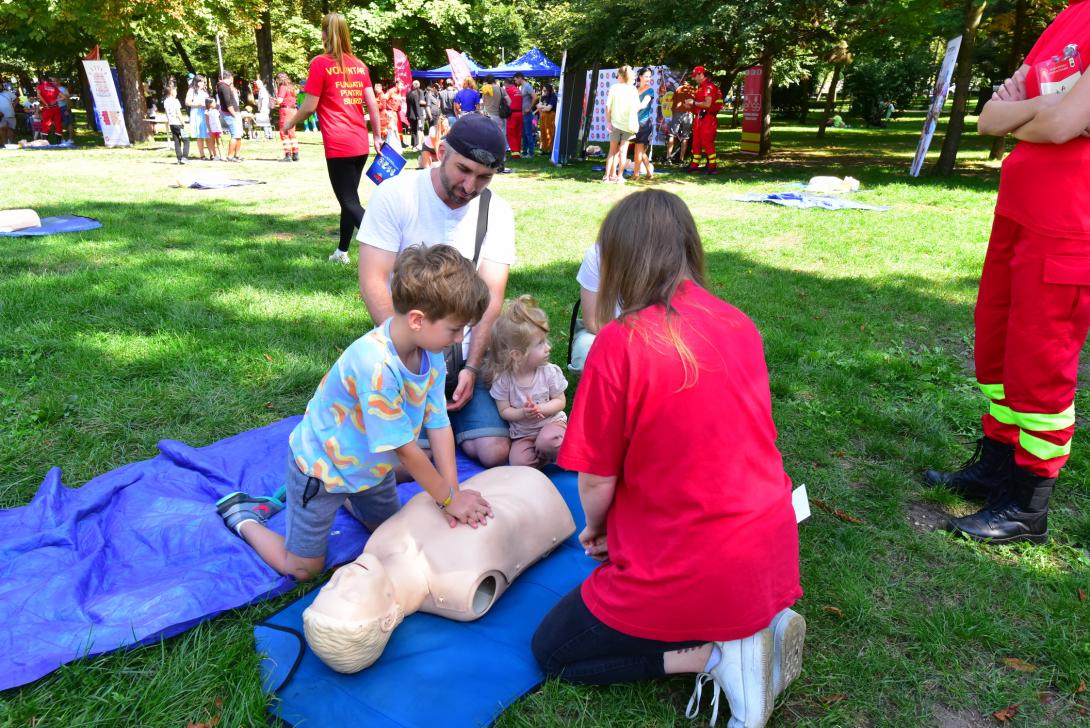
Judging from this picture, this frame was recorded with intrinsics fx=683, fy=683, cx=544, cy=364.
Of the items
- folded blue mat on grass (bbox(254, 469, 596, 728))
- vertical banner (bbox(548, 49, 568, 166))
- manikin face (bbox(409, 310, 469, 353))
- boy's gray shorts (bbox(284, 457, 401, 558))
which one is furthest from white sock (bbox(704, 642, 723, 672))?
vertical banner (bbox(548, 49, 568, 166))

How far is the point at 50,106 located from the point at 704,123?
751 inches

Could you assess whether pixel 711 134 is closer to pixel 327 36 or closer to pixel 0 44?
pixel 327 36

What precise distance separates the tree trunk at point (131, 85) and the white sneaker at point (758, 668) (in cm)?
2180

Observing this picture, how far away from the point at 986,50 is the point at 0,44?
1201 inches

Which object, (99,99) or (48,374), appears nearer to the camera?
(48,374)

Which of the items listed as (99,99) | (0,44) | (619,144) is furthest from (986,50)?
(0,44)

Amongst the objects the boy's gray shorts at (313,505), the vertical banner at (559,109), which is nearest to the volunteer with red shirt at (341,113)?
the boy's gray shorts at (313,505)

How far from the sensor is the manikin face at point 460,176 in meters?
3.00

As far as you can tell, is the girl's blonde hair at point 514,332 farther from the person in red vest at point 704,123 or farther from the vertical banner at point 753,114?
the vertical banner at point 753,114

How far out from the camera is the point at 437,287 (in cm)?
212

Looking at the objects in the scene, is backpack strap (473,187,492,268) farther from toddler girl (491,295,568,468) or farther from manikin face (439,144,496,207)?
toddler girl (491,295,568,468)

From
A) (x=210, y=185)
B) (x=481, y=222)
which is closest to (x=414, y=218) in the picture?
(x=481, y=222)

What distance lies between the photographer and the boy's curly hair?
83.9 inches

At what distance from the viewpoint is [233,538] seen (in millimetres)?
2793
